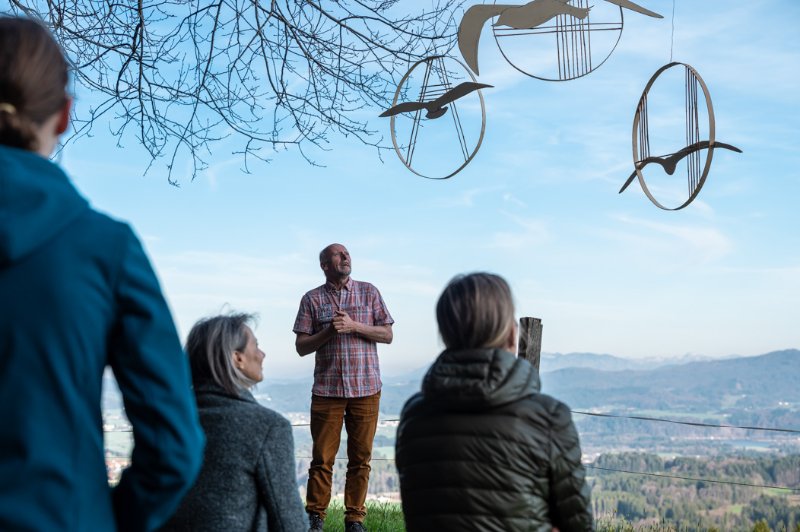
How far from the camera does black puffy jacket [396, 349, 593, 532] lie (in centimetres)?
202

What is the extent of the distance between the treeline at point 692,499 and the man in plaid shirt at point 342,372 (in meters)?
1.57

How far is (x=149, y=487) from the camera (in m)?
1.34

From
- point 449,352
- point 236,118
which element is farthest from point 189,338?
point 236,118

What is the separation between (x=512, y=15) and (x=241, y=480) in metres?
3.30

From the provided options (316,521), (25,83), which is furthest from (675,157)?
(25,83)

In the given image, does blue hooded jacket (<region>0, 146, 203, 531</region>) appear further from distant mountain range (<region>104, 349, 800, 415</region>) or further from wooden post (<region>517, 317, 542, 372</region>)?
distant mountain range (<region>104, 349, 800, 415</region>)

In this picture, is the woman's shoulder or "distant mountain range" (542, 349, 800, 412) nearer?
the woman's shoulder

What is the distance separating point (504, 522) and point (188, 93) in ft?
17.1

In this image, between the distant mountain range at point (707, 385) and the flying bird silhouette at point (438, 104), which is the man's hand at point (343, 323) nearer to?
the flying bird silhouette at point (438, 104)

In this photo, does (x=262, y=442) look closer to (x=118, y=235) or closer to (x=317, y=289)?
(x=118, y=235)

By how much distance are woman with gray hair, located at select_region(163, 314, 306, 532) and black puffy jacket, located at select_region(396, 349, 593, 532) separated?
0.43 meters

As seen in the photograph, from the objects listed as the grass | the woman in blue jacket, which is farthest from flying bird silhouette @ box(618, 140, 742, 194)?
the woman in blue jacket

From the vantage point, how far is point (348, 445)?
5.60 m

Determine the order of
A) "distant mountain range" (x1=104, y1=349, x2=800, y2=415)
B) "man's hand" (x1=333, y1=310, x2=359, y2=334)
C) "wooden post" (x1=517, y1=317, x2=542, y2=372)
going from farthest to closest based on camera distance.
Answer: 1. "distant mountain range" (x1=104, y1=349, x2=800, y2=415)
2. "man's hand" (x1=333, y1=310, x2=359, y2=334)
3. "wooden post" (x1=517, y1=317, x2=542, y2=372)
